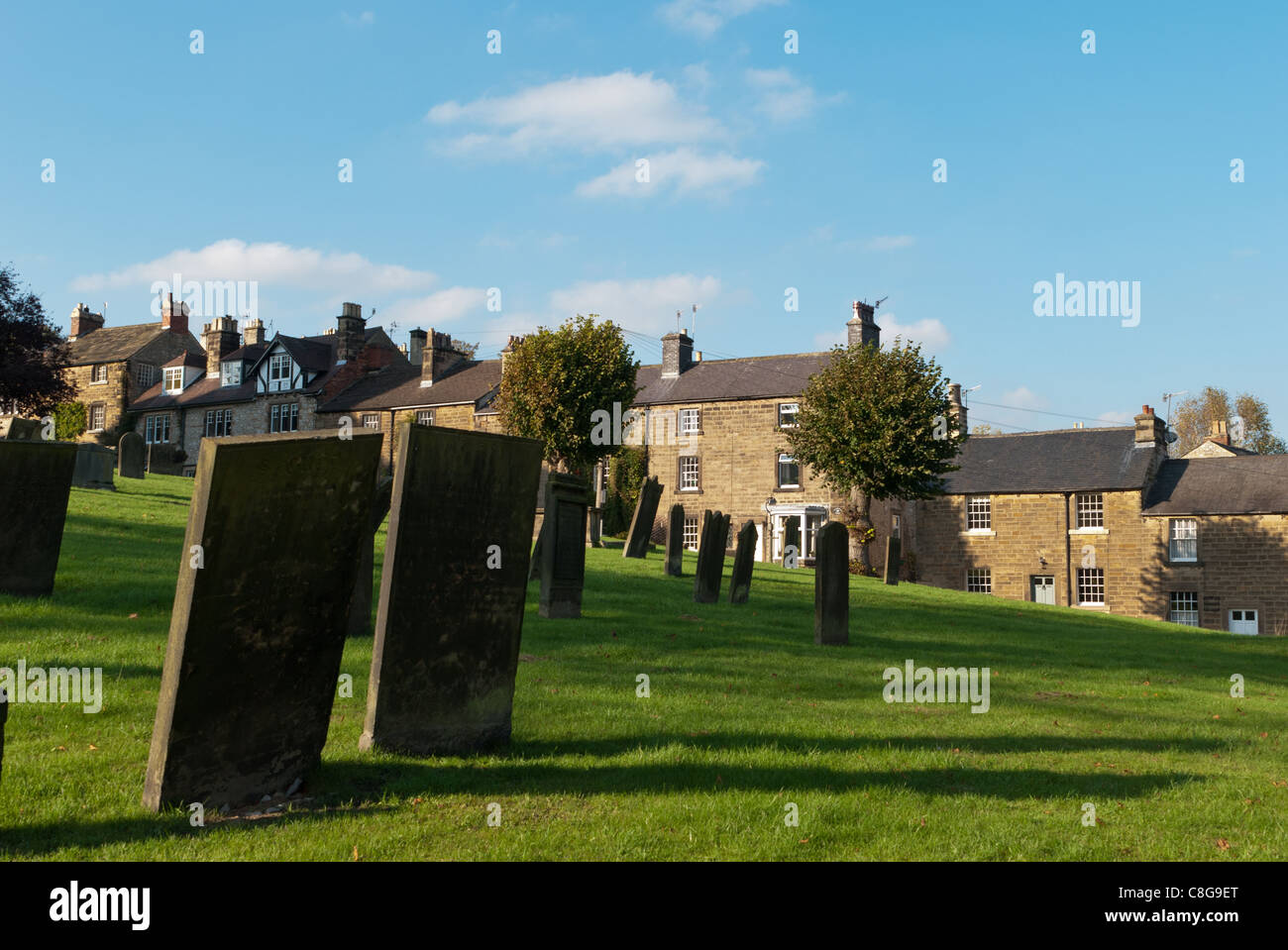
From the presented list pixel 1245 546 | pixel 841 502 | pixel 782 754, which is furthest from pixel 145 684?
pixel 1245 546

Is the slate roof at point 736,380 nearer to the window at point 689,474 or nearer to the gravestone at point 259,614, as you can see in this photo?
the window at point 689,474

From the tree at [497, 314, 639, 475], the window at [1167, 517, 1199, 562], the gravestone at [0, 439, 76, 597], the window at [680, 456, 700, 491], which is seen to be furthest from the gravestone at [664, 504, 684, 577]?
the window at [1167, 517, 1199, 562]

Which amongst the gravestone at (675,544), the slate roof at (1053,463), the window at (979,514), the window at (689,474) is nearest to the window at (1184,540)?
the slate roof at (1053,463)

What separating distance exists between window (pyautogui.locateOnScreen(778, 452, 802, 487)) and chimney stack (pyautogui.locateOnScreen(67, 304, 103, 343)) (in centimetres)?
5551

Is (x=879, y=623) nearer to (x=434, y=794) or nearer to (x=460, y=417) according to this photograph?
(x=434, y=794)

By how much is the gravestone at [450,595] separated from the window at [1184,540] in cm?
4461

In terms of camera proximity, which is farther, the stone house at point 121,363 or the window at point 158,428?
the stone house at point 121,363

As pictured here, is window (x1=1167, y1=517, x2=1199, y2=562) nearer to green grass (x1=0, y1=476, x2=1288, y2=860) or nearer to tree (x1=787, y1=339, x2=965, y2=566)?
tree (x1=787, y1=339, x2=965, y2=566)

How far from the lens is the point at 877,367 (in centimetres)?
4256

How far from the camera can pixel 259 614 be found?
621 centimetres

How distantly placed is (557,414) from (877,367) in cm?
1470

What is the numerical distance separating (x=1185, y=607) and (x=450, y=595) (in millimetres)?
45472

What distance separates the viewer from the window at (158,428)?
6538 cm

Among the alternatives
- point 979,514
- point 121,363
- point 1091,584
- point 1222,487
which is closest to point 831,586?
point 1091,584
